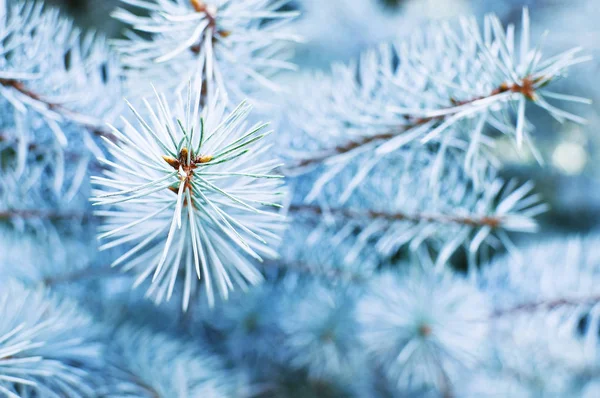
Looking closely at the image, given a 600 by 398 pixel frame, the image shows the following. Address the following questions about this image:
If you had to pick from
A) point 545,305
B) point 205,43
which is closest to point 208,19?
point 205,43

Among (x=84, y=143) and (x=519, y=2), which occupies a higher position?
(x=519, y=2)

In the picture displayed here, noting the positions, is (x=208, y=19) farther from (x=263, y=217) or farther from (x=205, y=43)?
(x=263, y=217)

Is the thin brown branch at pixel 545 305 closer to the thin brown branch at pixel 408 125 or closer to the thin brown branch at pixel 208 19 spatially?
the thin brown branch at pixel 408 125

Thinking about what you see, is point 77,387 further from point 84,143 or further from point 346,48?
point 346,48

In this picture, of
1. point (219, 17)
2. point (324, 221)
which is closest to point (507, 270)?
point (324, 221)

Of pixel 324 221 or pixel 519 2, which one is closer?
pixel 324 221

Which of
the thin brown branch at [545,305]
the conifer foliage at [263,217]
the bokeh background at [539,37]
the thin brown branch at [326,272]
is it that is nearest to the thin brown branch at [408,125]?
the conifer foliage at [263,217]

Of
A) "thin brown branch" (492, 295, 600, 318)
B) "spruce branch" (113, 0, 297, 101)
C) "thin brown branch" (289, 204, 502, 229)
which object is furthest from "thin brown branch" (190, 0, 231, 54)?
"thin brown branch" (492, 295, 600, 318)
